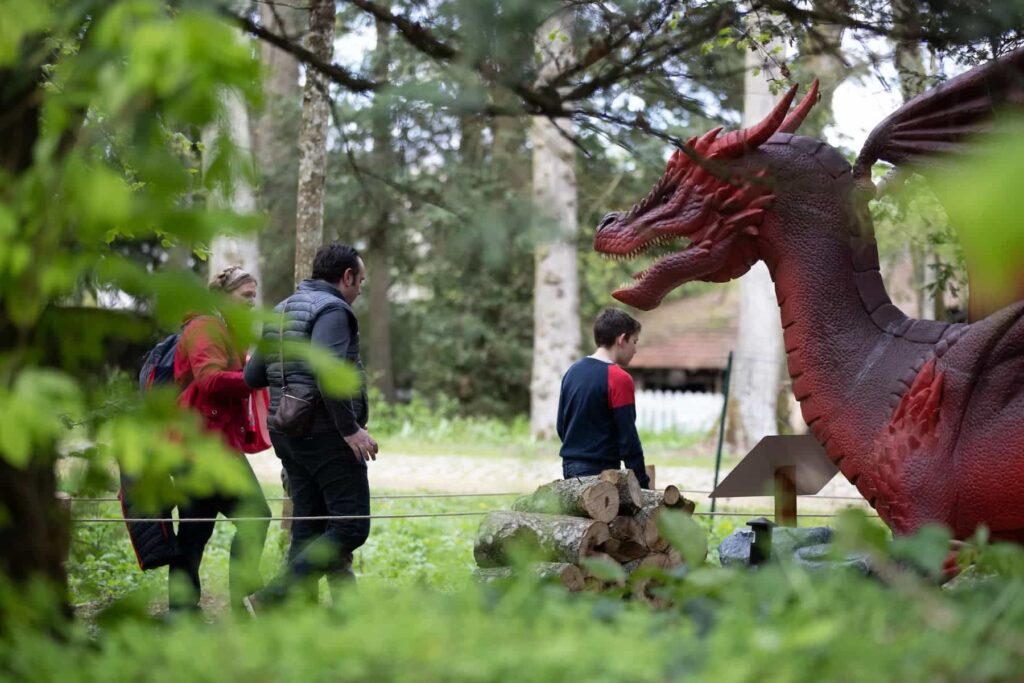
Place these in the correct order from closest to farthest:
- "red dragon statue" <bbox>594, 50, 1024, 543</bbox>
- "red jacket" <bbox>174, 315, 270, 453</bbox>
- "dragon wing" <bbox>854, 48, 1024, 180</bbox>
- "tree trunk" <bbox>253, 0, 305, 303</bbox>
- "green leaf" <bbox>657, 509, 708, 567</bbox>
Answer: "green leaf" <bbox>657, 509, 708, 567</bbox>
"red dragon statue" <bbox>594, 50, 1024, 543</bbox>
"dragon wing" <bbox>854, 48, 1024, 180</bbox>
"red jacket" <bbox>174, 315, 270, 453</bbox>
"tree trunk" <bbox>253, 0, 305, 303</bbox>

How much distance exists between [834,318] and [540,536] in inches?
69.6

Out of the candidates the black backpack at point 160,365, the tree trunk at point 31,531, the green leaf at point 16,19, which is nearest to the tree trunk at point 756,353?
the black backpack at point 160,365

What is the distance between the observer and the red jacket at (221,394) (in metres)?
5.61

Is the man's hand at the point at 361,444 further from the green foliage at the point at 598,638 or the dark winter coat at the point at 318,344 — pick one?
the green foliage at the point at 598,638

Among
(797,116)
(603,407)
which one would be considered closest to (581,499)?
(603,407)

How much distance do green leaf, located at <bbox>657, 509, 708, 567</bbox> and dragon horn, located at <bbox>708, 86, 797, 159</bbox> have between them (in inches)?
98.1

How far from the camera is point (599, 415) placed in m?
5.96

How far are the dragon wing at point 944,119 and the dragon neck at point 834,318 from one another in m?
0.27

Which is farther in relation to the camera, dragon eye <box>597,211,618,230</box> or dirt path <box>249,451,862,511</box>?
dirt path <box>249,451,862,511</box>

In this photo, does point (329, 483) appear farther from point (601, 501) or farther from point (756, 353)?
point (756, 353)

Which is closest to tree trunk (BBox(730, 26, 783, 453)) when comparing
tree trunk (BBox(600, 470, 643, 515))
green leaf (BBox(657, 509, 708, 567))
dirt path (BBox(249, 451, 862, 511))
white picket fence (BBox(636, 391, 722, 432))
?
dirt path (BBox(249, 451, 862, 511))

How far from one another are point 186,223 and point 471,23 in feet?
5.25

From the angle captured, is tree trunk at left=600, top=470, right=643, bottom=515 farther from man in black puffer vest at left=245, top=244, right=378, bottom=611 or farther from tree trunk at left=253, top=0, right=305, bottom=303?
tree trunk at left=253, top=0, right=305, bottom=303

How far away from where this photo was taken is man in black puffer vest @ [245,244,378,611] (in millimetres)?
5445
